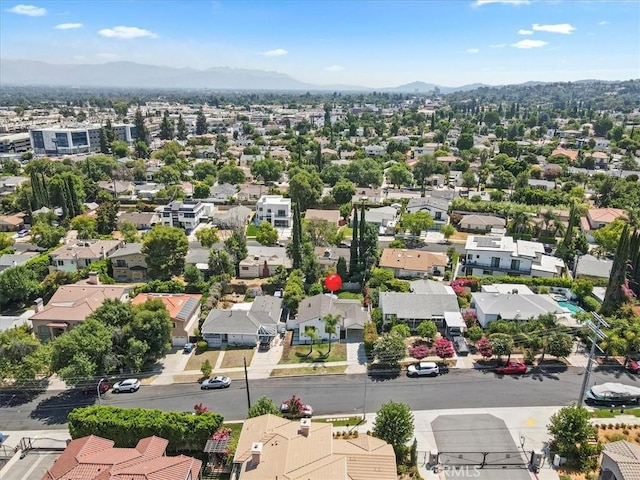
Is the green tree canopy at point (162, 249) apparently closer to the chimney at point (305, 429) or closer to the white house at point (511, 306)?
the chimney at point (305, 429)

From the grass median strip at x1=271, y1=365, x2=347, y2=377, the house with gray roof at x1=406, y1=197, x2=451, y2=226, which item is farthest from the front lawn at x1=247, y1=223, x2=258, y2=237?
the grass median strip at x1=271, y1=365, x2=347, y2=377

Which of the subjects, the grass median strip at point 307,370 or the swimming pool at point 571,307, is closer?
the grass median strip at point 307,370

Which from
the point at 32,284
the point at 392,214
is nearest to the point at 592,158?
the point at 392,214

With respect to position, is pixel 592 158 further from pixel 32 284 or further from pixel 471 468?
pixel 32 284

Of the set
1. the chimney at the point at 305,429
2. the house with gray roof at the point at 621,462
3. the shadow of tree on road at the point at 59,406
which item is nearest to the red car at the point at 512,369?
the house with gray roof at the point at 621,462

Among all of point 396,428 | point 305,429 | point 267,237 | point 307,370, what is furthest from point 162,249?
point 396,428

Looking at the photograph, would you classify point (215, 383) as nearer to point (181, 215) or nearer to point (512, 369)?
point (512, 369)

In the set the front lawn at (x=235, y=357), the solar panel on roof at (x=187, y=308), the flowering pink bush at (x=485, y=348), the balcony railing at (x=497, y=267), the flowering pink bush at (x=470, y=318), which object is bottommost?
the front lawn at (x=235, y=357)
